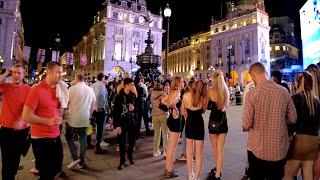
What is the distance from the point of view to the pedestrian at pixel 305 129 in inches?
150

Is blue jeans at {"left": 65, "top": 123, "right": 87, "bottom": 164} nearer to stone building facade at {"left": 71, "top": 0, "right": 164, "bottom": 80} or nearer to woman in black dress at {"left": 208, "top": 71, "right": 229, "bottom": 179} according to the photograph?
woman in black dress at {"left": 208, "top": 71, "right": 229, "bottom": 179}

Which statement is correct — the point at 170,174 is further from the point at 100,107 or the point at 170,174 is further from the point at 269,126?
the point at 100,107

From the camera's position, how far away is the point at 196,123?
5438 mm

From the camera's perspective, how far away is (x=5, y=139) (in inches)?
175

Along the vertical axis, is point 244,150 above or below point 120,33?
below

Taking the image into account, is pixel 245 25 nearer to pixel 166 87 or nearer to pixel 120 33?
pixel 120 33

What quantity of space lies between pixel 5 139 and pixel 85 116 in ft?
7.55

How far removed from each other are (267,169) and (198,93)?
7.28ft

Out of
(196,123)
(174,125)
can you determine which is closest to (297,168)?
(196,123)

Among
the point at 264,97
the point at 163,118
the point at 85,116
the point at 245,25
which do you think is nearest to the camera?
the point at 264,97

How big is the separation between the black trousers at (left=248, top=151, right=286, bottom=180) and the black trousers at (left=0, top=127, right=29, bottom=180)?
375 centimetres

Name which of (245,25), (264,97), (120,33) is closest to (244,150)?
(264,97)

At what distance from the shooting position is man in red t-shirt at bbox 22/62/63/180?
3846 millimetres

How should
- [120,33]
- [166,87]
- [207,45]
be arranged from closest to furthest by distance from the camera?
[166,87]
[120,33]
[207,45]
